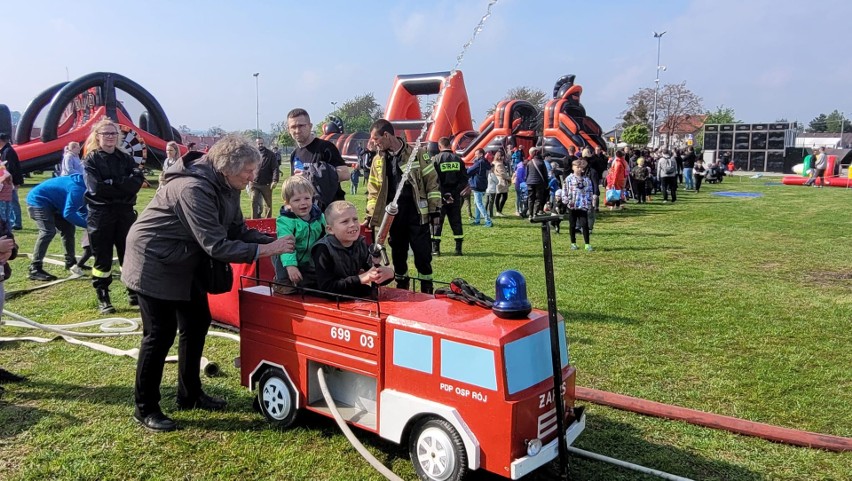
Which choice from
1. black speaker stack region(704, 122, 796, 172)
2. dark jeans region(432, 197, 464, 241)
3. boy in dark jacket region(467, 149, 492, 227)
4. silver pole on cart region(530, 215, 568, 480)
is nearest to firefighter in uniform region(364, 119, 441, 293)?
silver pole on cart region(530, 215, 568, 480)

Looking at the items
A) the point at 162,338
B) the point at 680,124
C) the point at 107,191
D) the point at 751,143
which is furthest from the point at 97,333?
the point at 680,124

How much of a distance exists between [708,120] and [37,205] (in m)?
80.9

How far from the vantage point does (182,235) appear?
390 cm

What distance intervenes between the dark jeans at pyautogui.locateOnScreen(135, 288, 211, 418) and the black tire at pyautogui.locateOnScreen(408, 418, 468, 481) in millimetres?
1782

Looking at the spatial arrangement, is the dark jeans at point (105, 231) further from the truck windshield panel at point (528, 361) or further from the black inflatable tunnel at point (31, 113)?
the black inflatable tunnel at point (31, 113)

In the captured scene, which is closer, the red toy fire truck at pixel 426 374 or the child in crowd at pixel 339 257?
the red toy fire truck at pixel 426 374

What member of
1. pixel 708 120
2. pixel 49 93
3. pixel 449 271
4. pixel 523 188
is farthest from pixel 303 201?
pixel 708 120

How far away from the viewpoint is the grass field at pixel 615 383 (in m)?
3.62

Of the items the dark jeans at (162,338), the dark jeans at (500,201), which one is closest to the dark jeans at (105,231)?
the dark jeans at (162,338)

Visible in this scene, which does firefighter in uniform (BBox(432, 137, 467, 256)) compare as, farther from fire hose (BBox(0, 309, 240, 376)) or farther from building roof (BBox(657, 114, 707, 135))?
building roof (BBox(657, 114, 707, 135))

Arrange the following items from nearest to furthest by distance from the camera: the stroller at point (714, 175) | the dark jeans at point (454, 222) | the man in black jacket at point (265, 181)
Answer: the man in black jacket at point (265, 181), the dark jeans at point (454, 222), the stroller at point (714, 175)

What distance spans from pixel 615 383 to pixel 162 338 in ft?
10.8

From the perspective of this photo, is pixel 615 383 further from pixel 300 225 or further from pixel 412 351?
pixel 300 225

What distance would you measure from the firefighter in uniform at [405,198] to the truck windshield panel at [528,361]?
279 cm
